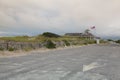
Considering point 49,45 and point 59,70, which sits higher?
point 49,45

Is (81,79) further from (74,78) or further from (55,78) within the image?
(55,78)

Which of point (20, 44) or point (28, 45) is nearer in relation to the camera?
point (20, 44)

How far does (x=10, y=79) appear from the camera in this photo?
938cm

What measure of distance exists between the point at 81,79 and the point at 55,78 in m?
1.18

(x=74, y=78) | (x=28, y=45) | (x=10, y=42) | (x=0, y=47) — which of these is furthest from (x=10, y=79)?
(x=28, y=45)

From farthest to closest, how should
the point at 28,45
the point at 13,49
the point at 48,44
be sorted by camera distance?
the point at 48,44 < the point at 28,45 < the point at 13,49

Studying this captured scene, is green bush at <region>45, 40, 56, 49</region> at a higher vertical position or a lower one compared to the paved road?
higher

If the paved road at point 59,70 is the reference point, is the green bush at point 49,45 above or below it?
above

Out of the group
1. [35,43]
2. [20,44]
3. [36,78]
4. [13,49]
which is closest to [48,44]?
[35,43]

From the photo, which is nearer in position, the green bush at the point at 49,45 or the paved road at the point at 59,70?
the paved road at the point at 59,70

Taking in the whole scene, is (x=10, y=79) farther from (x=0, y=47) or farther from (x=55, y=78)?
(x=0, y=47)

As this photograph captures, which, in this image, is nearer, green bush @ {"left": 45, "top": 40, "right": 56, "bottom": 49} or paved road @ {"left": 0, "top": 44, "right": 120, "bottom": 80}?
paved road @ {"left": 0, "top": 44, "right": 120, "bottom": 80}

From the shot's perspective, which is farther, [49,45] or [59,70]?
[49,45]

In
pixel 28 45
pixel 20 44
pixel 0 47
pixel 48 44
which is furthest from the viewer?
pixel 48 44
